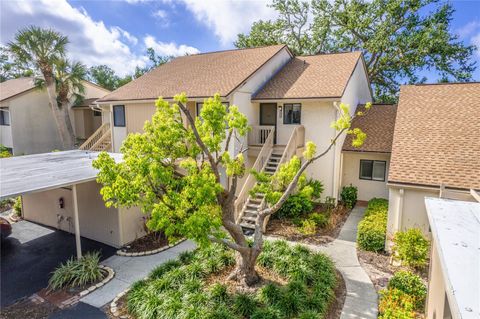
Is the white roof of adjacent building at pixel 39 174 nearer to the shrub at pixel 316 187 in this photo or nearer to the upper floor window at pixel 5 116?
the shrub at pixel 316 187

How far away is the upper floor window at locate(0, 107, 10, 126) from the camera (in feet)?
77.6

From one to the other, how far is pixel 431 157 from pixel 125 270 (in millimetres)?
11117

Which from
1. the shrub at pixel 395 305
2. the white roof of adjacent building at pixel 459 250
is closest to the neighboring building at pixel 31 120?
the shrub at pixel 395 305

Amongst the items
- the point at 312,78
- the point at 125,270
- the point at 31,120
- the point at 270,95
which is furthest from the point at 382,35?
the point at 31,120

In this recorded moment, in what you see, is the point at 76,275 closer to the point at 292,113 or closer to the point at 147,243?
the point at 147,243

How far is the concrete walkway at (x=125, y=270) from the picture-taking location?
779 centimetres

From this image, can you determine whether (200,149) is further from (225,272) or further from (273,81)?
(273,81)

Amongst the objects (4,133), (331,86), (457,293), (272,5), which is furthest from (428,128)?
(4,133)

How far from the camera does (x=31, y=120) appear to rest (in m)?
24.8

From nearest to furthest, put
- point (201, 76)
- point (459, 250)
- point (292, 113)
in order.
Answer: point (459, 250) < point (292, 113) < point (201, 76)

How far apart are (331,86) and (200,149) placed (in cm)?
1037

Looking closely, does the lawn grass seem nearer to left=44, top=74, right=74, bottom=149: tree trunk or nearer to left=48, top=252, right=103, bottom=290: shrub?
left=48, top=252, right=103, bottom=290: shrub

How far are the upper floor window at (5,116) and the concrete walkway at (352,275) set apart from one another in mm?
26164

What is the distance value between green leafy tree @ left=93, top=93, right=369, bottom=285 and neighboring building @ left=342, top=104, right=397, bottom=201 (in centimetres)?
879
